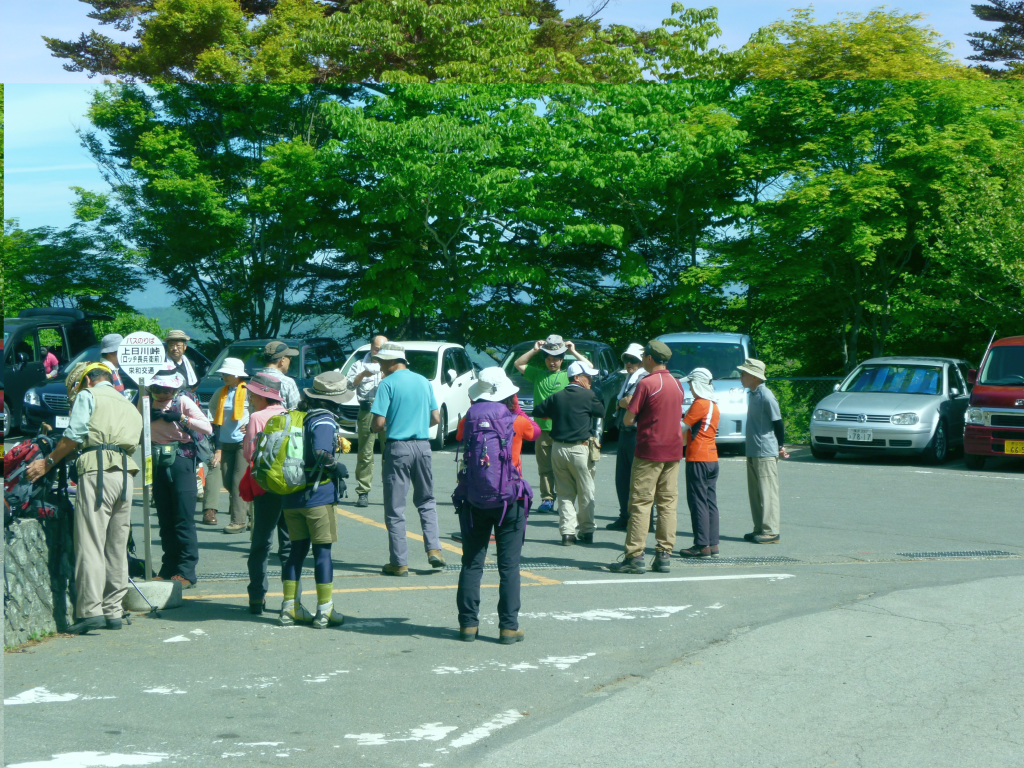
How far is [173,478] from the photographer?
7852 millimetres

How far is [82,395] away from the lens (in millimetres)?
6652

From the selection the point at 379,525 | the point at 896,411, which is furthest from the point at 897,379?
the point at 379,525

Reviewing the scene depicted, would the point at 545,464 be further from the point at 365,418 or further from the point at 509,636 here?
the point at 509,636

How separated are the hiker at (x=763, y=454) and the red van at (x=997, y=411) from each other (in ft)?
24.3

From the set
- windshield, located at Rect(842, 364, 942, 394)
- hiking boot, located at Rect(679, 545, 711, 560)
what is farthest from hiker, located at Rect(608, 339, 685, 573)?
windshield, located at Rect(842, 364, 942, 394)

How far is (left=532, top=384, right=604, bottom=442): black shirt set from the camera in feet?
31.7

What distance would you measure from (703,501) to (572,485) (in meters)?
1.23

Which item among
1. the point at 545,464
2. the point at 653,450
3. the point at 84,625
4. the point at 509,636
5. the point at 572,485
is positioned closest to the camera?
the point at 509,636

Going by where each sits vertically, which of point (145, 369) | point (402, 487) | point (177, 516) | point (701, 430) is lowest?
point (177, 516)

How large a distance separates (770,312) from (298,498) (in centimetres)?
1865

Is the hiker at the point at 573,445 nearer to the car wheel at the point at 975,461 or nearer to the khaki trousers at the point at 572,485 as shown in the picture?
the khaki trousers at the point at 572,485

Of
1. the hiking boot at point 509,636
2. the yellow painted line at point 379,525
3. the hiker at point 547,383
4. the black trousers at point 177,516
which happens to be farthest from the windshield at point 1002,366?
the black trousers at point 177,516

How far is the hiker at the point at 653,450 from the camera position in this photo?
27.6ft

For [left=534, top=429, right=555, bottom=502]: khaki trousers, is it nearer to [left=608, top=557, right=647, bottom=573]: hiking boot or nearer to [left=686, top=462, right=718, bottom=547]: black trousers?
[left=686, top=462, right=718, bottom=547]: black trousers
